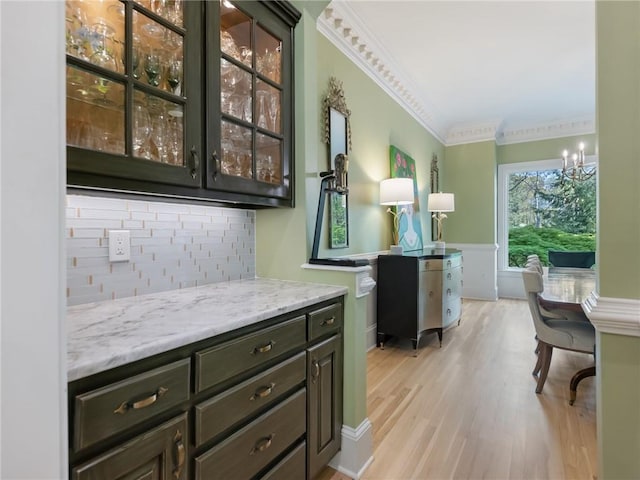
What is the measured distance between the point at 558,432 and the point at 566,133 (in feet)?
17.5

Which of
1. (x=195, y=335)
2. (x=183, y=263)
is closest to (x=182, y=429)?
(x=195, y=335)

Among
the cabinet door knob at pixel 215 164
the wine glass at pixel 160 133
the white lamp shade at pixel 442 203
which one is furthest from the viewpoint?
the white lamp shade at pixel 442 203

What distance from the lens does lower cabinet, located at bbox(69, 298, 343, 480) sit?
74 cm

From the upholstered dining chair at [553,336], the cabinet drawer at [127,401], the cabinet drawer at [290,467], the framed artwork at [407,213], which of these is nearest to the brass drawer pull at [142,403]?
the cabinet drawer at [127,401]

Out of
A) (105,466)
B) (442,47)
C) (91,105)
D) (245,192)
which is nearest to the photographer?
(105,466)

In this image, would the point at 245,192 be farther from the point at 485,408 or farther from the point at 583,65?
the point at 583,65

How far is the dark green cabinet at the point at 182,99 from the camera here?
1.04 m

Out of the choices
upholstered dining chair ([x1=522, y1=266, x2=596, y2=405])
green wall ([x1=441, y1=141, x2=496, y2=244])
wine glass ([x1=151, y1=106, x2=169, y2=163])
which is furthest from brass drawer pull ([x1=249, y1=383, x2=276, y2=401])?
green wall ([x1=441, y1=141, x2=496, y2=244])

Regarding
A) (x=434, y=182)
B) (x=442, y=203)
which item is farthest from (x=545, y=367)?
(x=434, y=182)

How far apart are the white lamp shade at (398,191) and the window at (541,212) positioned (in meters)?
3.67

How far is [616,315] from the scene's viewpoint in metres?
1.07

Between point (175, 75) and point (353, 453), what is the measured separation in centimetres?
188

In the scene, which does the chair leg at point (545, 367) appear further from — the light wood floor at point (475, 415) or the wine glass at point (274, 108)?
the wine glass at point (274, 108)

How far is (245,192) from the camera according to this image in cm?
153
